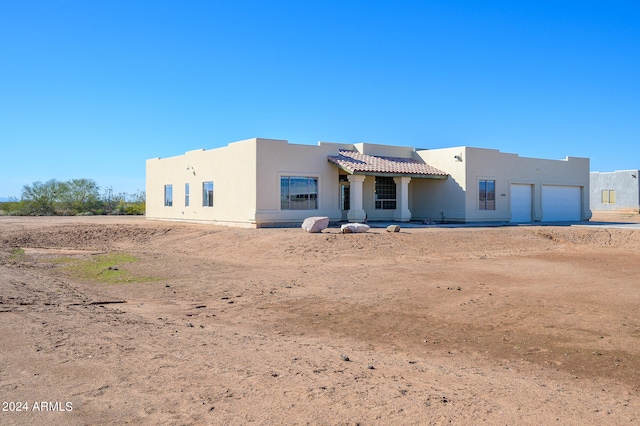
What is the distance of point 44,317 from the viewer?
9.45 meters

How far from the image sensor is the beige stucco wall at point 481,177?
103ft

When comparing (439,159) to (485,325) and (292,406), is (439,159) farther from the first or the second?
(292,406)

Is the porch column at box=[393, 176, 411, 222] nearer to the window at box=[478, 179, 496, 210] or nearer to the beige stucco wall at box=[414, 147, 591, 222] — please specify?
the beige stucco wall at box=[414, 147, 591, 222]

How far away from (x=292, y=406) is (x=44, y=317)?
5.89 m

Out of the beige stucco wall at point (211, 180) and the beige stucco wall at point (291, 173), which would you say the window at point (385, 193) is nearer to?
the beige stucco wall at point (291, 173)

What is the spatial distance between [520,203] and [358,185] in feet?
37.0

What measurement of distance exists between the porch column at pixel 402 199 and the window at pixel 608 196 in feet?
117

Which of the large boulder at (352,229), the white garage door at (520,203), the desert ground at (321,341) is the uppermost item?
the white garage door at (520,203)

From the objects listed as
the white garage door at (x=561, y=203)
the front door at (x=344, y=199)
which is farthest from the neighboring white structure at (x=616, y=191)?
the front door at (x=344, y=199)

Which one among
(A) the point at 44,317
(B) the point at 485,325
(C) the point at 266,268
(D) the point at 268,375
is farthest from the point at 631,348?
(C) the point at 266,268

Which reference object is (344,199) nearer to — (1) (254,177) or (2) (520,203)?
(1) (254,177)

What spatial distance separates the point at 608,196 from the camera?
191ft

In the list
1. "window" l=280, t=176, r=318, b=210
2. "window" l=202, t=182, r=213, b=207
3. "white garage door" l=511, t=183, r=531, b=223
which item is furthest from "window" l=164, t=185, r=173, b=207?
"white garage door" l=511, t=183, r=531, b=223

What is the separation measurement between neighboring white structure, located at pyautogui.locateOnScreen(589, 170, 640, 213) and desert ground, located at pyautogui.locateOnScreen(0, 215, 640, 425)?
136 ft
